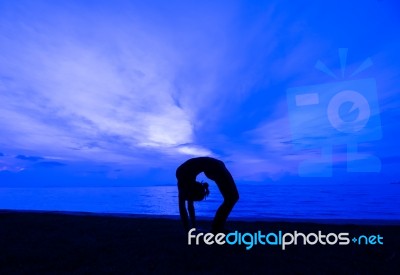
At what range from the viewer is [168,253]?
16.3 ft

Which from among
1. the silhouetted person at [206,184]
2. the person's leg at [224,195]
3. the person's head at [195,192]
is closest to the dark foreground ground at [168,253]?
the person's leg at [224,195]

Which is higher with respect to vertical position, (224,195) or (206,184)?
(206,184)

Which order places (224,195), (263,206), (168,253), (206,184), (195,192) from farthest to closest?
(263,206) → (224,195) → (206,184) → (195,192) → (168,253)

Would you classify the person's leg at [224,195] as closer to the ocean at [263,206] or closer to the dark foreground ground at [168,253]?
the dark foreground ground at [168,253]

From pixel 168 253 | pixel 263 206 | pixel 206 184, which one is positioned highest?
pixel 206 184

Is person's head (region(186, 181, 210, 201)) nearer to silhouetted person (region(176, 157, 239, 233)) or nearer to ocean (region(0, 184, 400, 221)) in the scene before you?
silhouetted person (region(176, 157, 239, 233))

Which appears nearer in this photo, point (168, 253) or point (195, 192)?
point (168, 253)

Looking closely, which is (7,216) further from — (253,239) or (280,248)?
(280,248)

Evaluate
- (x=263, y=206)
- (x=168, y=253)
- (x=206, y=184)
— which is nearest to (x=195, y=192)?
(x=206, y=184)

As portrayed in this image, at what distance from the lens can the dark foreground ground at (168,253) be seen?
13.5 ft

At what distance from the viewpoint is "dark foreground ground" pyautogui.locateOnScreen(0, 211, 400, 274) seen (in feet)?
13.5

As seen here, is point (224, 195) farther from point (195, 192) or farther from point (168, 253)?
point (168, 253)

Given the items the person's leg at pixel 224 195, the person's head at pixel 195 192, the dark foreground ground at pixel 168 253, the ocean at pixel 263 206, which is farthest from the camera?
the ocean at pixel 263 206

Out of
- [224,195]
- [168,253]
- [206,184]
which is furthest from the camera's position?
[224,195]
